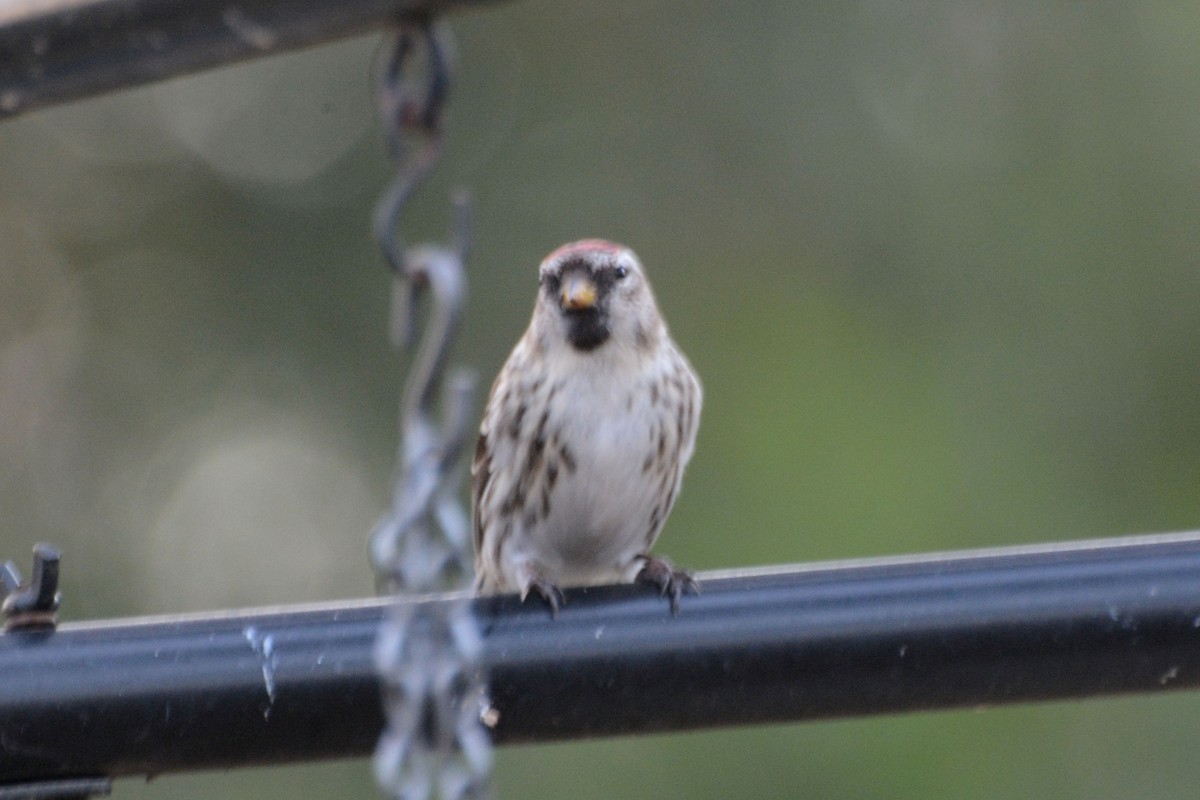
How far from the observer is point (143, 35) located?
1.79m

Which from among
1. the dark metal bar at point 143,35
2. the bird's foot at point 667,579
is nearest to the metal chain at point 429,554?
the dark metal bar at point 143,35

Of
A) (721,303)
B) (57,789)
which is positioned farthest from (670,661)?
(721,303)

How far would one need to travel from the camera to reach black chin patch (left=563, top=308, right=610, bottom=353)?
3.35 metres

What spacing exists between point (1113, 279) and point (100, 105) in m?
4.44

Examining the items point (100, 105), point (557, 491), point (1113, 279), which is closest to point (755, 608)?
point (557, 491)

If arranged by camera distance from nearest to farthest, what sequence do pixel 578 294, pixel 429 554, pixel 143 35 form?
1. pixel 429 554
2. pixel 143 35
3. pixel 578 294

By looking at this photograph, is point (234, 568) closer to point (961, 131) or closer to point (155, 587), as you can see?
point (155, 587)

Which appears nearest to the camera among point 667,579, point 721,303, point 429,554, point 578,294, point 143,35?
point 429,554

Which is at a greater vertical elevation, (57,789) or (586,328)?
(586,328)

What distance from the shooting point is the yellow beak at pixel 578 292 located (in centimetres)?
327

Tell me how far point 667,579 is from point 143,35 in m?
1.13

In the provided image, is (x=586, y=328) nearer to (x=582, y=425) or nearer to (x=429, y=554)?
(x=582, y=425)

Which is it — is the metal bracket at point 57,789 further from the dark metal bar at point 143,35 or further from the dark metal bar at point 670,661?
the dark metal bar at point 143,35

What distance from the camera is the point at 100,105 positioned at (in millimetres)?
8242
